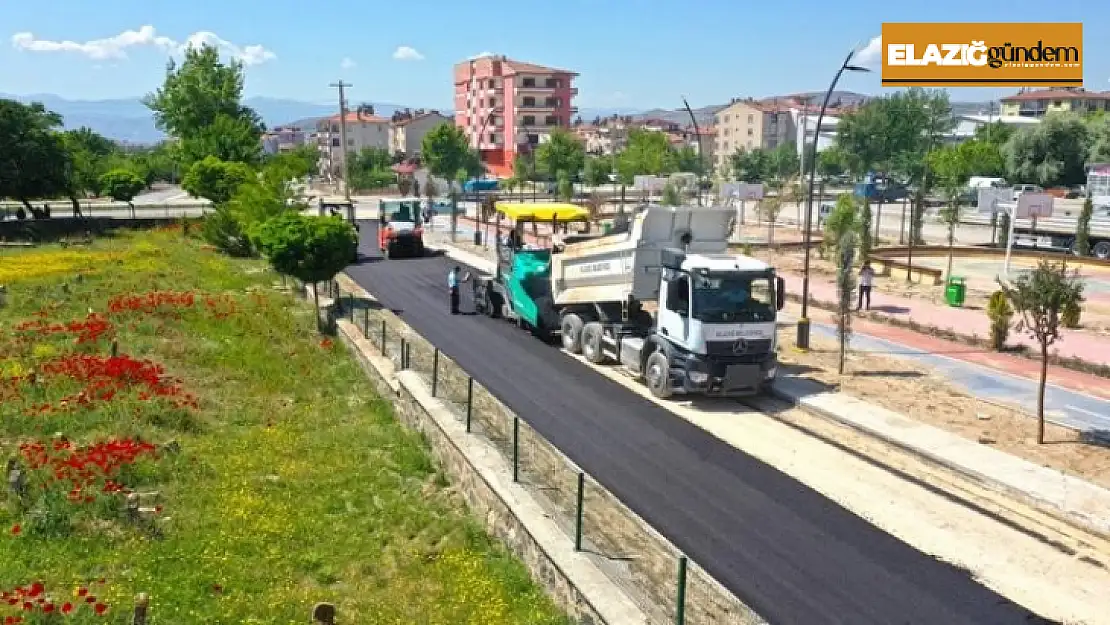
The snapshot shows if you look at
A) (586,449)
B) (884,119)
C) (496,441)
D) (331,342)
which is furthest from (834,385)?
(884,119)

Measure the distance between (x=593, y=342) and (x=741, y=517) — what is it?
8.82 meters

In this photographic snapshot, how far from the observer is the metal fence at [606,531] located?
317 inches

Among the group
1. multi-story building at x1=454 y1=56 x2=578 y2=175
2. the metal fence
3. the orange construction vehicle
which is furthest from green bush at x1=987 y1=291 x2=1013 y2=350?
multi-story building at x1=454 y1=56 x2=578 y2=175

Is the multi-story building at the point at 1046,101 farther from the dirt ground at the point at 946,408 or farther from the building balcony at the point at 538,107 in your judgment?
the dirt ground at the point at 946,408

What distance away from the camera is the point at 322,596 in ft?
29.3

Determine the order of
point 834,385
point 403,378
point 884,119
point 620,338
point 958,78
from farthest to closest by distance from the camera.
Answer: point 884,119 → point 958,78 → point 620,338 → point 834,385 → point 403,378

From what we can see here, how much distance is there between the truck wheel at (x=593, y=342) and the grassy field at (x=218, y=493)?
5.22 metres

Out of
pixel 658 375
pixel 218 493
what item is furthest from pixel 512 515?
pixel 658 375

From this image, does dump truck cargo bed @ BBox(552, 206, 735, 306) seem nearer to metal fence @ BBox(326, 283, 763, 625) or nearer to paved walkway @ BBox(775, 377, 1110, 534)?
paved walkway @ BBox(775, 377, 1110, 534)

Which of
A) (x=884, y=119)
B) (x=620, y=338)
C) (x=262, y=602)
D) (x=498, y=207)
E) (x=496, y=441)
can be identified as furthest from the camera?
(x=884, y=119)

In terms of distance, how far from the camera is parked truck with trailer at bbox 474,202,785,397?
15930mm

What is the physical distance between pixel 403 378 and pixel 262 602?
7559mm

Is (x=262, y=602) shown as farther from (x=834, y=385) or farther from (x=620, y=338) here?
(x=834, y=385)

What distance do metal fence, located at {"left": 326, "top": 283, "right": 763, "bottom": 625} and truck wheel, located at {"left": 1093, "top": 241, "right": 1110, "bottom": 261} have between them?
1326 inches
